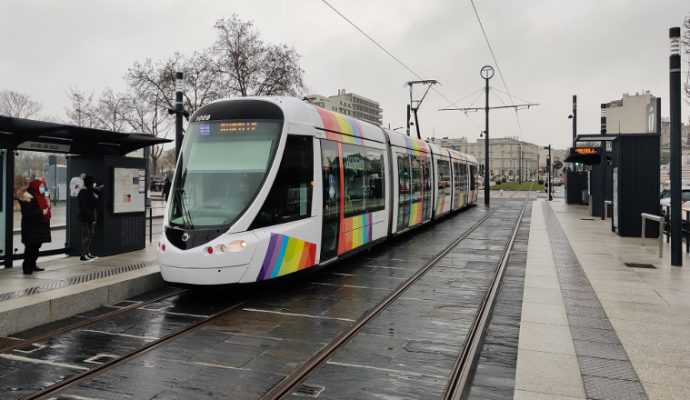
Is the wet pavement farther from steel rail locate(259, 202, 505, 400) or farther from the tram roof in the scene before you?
the tram roof

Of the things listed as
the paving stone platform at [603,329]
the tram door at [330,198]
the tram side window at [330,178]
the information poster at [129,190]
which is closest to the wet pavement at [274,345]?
the tram door at [330,198]

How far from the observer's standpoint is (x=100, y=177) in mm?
11125

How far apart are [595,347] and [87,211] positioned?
8.88 m

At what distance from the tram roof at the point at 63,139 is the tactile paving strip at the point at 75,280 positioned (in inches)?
102

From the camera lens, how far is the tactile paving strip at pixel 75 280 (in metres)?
7.39

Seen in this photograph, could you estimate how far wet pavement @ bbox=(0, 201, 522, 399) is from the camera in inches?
187

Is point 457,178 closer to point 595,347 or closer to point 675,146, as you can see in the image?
point 675,146

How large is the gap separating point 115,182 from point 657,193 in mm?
13878

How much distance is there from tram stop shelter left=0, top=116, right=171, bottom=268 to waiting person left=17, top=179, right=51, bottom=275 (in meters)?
0.70

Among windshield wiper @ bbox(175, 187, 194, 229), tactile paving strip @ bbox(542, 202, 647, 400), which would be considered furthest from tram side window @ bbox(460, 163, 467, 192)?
windshield wiper @ bbox(175, 187, 194, 229)

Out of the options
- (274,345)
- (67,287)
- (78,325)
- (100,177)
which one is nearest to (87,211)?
(100,177)

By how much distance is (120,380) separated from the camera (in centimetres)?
486

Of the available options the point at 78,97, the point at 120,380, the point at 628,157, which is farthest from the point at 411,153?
the point at 78,97

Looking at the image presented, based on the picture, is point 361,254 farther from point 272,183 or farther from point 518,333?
point 518,333
